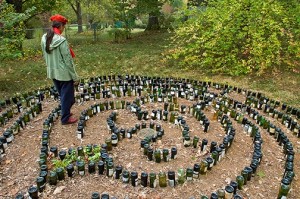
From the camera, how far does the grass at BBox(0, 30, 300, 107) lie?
31.0ft

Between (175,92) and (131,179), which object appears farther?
(175,92)

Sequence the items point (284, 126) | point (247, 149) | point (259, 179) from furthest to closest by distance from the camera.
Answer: point (284, 126) → point (247, 149) → point (259, 179)

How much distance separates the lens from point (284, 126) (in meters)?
6.80

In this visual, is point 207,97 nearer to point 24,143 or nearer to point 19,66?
point 24,143

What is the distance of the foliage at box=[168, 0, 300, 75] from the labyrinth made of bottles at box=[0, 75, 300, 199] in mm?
2067

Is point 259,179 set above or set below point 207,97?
below

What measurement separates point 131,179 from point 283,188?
2318 mm

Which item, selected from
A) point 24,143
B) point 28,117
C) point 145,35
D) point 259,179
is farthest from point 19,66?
point 259,179

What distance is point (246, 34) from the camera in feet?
34.7

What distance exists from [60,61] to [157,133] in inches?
97.1

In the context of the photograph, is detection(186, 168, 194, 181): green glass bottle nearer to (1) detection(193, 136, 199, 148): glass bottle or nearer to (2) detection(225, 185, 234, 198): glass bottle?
(2) detection(225, 185, 234, 198): glass bottle

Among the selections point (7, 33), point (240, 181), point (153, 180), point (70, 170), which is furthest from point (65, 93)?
point (7, 33)

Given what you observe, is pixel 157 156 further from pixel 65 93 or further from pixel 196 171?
pixel 65 93

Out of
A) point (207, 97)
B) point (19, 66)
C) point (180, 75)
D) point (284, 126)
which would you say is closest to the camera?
point (284, 126)
